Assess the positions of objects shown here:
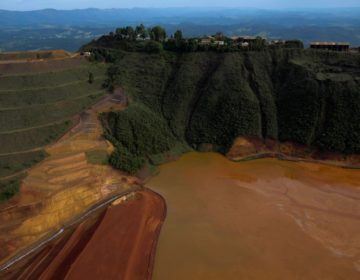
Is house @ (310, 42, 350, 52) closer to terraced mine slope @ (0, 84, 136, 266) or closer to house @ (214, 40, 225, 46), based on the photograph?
house @ (214, 40, 225, 46)

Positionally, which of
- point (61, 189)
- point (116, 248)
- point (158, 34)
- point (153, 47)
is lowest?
point (116, 248)

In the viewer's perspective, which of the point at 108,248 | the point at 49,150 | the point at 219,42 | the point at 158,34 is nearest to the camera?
the point at 108,248

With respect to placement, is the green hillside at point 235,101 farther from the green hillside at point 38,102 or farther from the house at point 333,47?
the house at point 333,47

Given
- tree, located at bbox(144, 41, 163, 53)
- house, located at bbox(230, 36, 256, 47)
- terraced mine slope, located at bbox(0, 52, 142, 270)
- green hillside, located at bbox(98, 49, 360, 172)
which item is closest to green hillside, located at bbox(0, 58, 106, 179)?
terraced mine slope, located at bbox(0, 52, 142, 270)

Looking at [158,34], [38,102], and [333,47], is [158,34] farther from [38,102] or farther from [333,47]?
[333,47]

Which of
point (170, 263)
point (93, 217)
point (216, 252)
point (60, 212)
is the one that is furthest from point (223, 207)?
point (60, 212)

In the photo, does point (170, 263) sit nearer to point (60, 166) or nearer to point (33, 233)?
point (33, 233)

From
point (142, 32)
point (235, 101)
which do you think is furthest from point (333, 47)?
point (142, 32)
